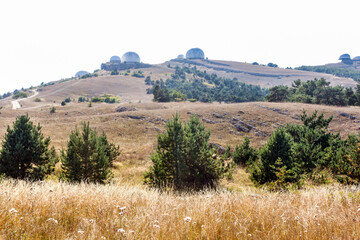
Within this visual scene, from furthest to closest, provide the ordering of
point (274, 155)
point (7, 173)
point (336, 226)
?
point (274, 155)
point (7, 173)
point (336, 226)

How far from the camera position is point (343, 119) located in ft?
170

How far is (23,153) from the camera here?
14477 mm

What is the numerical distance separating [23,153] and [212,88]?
136 meters

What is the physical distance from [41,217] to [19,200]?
43.7 inches

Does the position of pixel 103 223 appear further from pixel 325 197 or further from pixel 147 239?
pixel 325 197

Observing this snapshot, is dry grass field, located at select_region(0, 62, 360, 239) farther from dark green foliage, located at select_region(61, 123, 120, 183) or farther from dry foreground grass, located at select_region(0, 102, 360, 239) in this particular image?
dark green foliage, located at select_region(61, 123, 120, 183)

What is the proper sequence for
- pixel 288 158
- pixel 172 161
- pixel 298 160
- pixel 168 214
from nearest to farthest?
1. pixel 168 214
2. pixel 172 161
3. pixel 288 158
4. pixel 298 160

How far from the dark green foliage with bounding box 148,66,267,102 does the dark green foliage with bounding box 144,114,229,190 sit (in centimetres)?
7650

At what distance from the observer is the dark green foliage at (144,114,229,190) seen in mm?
15781

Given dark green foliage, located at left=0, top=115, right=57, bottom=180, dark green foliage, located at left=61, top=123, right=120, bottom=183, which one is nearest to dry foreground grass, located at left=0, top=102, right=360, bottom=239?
dark green foliage, located at left=61, top=123, right=120, bottom=183

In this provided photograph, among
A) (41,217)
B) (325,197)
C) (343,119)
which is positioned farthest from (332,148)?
(343,119)

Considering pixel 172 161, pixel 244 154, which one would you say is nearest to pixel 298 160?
pixel 244 154

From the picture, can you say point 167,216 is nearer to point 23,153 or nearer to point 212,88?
point 23,153

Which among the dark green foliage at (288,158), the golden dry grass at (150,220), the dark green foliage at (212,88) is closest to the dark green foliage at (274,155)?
the dark green foliage at (288,158)
